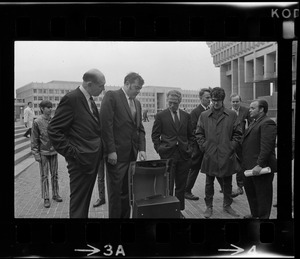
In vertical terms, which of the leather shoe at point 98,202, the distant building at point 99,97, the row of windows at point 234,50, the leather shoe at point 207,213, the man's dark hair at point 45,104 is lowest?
the leather shoe at point 207,213

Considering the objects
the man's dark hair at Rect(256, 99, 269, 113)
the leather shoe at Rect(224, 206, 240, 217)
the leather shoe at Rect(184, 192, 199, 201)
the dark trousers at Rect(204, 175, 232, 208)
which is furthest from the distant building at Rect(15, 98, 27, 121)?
the man's dark hair at Rect(256, 99, 269, 113)

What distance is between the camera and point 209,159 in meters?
3.81

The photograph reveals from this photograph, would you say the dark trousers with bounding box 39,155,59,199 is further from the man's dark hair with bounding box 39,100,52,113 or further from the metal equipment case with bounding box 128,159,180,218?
the metal equipment case with bounding box 128,159,180,218

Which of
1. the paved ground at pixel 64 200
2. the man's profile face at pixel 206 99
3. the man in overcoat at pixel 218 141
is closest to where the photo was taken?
the paved ground at pixel 64 200

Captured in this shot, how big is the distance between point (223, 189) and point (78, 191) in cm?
160

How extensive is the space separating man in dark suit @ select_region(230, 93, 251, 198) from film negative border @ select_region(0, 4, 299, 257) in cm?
36

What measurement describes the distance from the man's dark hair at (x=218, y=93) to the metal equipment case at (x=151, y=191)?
34.4 inches

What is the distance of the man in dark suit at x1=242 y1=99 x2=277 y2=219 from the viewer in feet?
12.2

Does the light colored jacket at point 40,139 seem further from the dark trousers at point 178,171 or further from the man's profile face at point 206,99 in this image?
the man's profile face at point 206,99

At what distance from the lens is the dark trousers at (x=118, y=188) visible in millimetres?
3775
